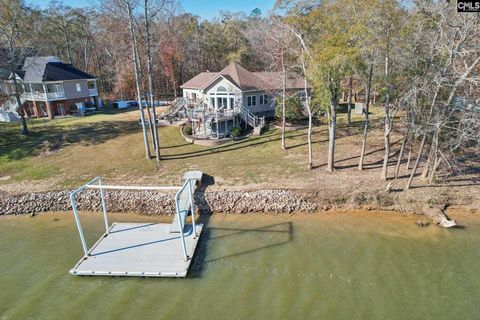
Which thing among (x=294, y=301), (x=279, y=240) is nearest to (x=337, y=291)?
(x=294, y=301)

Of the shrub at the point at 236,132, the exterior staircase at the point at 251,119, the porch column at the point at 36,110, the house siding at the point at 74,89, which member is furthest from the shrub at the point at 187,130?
the porch column at the point at 36,110

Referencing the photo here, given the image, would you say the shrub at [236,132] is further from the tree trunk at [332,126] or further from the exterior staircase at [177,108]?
the tree trunk at [332,126]

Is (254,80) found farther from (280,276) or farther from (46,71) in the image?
(46,71)

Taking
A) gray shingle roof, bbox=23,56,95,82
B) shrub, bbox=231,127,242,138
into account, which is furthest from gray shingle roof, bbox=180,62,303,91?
gray shingle roof, bbox=23,56,95,82

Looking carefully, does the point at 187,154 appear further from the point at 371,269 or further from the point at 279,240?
the point at 371,269

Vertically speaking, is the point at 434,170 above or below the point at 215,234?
above
